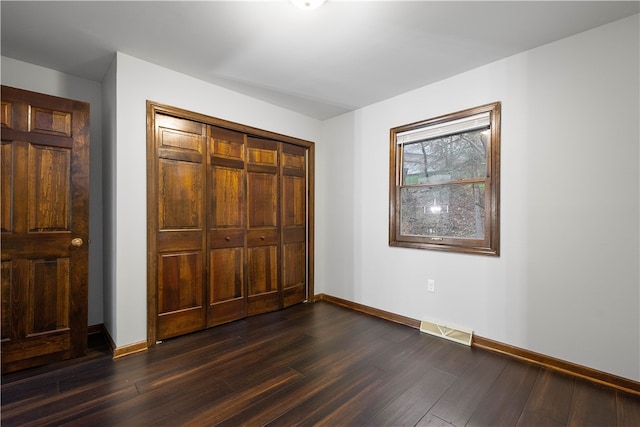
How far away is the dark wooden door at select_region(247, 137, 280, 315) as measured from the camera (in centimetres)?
329

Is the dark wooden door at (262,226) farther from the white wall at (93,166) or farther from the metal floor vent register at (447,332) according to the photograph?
the metal floor vent register at (447,332)

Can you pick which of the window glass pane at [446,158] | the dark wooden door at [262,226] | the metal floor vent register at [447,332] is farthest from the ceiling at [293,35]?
the metal floor vent register at [447,332]

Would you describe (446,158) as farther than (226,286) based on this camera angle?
No

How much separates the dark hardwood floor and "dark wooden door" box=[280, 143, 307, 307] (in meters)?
1.06

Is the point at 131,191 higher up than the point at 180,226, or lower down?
higher up

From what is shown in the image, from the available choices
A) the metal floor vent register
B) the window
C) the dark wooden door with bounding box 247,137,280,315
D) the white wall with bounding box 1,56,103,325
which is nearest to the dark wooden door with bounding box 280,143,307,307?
the dark wooden door with bounding box 247,137,280,315

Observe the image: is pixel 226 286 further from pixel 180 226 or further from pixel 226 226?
pixel 180 226

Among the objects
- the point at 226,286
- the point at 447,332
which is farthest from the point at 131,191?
the point at 447,332

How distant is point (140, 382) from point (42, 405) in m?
0.50

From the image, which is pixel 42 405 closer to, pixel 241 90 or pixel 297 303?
pixel 297 303

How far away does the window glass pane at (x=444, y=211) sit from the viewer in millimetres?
2660

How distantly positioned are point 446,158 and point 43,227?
3.54m

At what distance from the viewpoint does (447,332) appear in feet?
Answer: 9.01

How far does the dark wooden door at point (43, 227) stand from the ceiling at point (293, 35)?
540 mm
